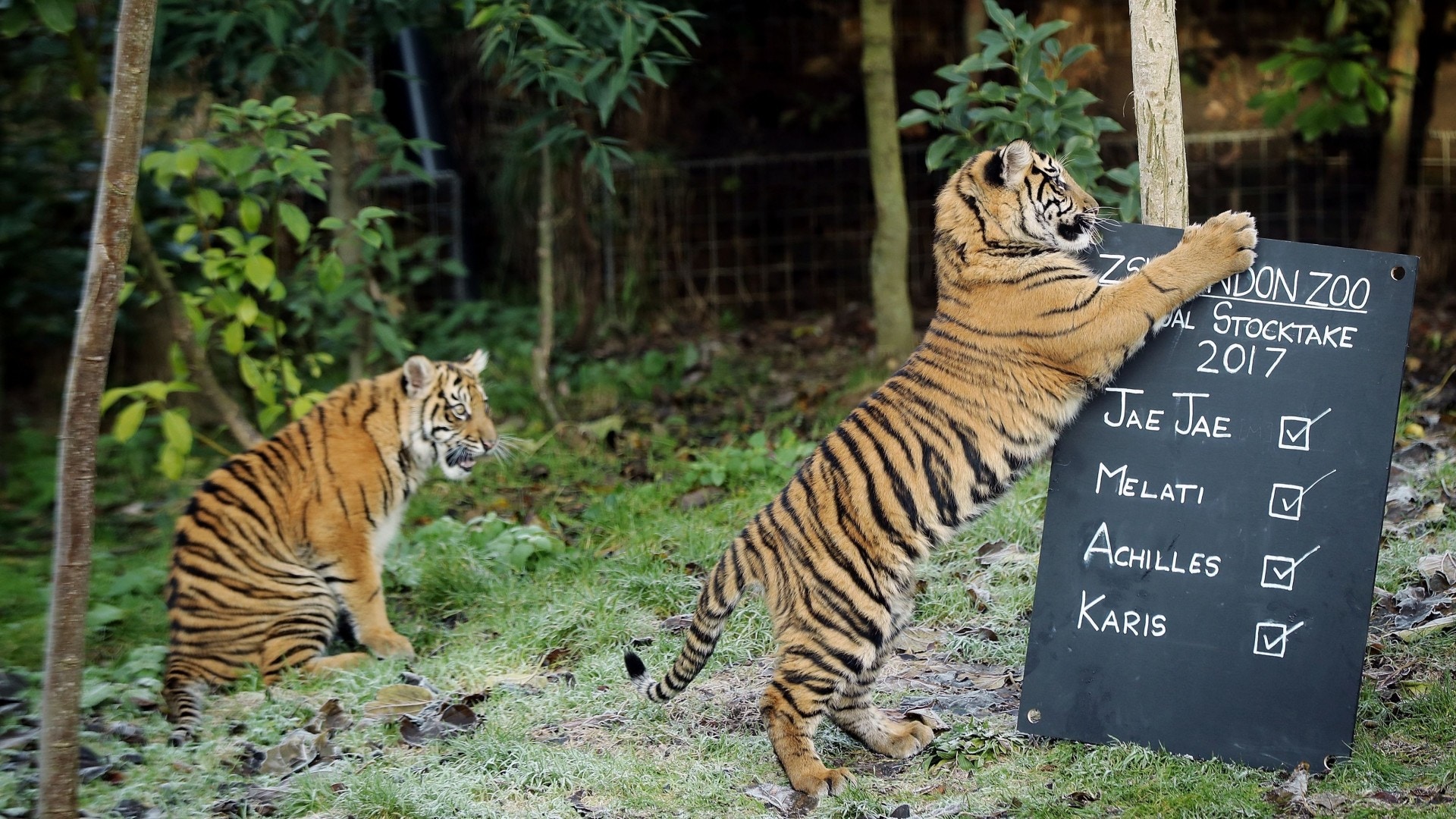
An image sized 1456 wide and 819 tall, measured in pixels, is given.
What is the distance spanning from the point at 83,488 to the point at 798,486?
196 cm

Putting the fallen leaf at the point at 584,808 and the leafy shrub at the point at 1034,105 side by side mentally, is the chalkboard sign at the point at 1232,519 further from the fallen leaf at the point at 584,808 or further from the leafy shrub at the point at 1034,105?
the leafy shrub at the point at 1034,105

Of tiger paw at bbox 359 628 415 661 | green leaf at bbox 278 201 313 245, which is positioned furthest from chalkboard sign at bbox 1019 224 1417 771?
green leaf at bbox 278 201 313 245

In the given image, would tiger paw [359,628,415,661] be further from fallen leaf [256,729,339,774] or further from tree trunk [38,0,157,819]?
tree trunk [38,0,157,819]

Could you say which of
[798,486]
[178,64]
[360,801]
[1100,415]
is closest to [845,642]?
[798,486]

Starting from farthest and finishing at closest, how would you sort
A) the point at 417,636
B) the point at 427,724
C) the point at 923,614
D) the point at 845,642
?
the point at 417,636
the point at 923,614
the point at 427,724
the point at 845,642

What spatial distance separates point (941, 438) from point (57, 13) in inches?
146

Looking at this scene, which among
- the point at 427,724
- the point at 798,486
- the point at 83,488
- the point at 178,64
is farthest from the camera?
the point at 178,64

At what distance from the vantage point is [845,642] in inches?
148

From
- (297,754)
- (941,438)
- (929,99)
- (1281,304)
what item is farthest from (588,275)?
(1281,304)

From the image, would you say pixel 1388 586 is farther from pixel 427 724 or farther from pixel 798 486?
pixel 427 724

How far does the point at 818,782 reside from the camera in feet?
12.1

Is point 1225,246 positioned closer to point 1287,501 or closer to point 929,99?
point 1287,501

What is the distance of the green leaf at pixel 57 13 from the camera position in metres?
4.97

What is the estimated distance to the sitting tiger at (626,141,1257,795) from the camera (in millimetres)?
3711
